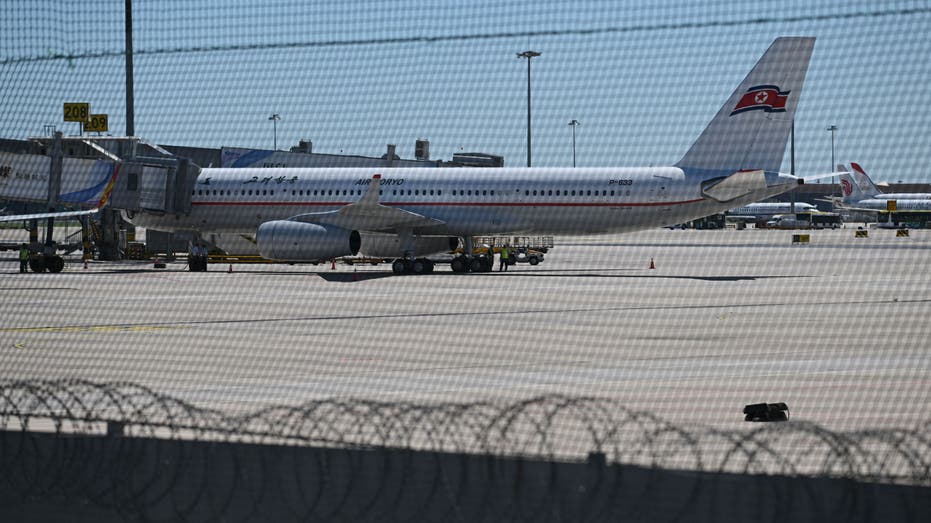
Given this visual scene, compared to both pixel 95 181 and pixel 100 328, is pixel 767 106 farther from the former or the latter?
pixel 95 181

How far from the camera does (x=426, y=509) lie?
6.23 meters

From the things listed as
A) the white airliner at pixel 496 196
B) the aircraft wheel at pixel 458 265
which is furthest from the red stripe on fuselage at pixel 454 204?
the aircraft wheel at pixel 458 265

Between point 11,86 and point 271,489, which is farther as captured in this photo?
point 11,86

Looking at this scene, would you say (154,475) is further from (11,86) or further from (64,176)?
(64,176)

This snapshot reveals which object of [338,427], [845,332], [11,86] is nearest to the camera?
[338,427]

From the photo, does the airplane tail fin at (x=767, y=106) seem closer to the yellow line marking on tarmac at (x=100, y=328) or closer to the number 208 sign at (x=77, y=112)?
the number 208 sign at (x=77, y=112)

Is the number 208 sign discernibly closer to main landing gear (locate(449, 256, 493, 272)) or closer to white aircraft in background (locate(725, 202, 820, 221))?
main landing gear (locate(449, 256, 493, 272))

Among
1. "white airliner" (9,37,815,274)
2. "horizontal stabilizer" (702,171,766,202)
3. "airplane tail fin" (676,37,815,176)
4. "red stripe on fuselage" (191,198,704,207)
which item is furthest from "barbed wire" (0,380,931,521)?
"red stripe on fuselage" (191,198,704,207)

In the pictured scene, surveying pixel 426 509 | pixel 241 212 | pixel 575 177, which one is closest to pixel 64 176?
pixel 241 212

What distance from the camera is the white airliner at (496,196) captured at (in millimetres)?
29938

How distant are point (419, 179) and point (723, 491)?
29476 millimetres

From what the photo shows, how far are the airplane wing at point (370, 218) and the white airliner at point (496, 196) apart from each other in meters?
0.04

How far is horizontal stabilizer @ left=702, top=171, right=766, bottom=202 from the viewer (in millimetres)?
29844

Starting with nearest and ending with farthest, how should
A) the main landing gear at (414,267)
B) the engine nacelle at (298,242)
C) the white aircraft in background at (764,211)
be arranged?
the engine nacelle at (298,242), the main landing gear at (414,267), the white aircraft in background at (764,211)
